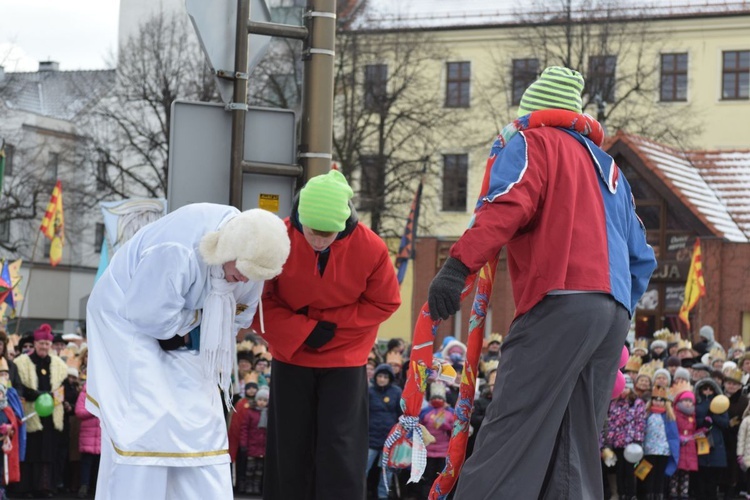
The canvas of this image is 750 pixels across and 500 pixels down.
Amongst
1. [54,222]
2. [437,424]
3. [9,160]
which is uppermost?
[9,160]

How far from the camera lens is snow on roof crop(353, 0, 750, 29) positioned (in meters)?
46.1

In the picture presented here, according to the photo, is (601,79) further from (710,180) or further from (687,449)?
(687,449)

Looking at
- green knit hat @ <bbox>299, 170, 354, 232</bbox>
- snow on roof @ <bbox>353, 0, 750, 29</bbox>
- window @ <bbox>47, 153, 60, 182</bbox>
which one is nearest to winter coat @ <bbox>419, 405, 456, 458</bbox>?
green knit hat @ <bbox>299, 170, 354, 232</bbox>

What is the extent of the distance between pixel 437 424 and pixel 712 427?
3.81m

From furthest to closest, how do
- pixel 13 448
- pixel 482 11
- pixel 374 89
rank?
pixel 482 11 → pixel 374 89 → pixel 13 448

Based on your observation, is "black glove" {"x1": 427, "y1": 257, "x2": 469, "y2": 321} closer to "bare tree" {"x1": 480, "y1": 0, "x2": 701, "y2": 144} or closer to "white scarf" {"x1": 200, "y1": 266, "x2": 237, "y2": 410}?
"white scarf" {"x1": 200, "y1": 266, "x2": 237, "y2": 410}

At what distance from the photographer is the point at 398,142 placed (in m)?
44.4

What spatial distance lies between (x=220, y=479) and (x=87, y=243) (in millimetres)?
53322

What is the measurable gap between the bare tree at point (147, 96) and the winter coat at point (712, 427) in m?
28.7

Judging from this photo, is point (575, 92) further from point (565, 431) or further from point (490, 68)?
point (490, 68)

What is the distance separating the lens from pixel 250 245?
19.2 ft

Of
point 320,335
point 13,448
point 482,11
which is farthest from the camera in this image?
point 482,11

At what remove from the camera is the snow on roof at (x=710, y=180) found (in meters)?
33.3

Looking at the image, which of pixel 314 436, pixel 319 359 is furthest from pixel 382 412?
pixel 319 359
